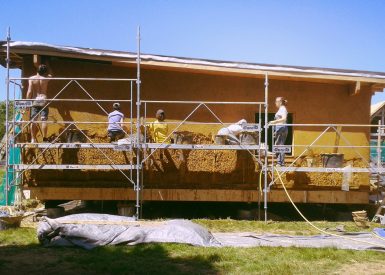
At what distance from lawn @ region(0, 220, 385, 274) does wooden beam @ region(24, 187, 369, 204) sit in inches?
96.6

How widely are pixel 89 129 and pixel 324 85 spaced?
269 inches

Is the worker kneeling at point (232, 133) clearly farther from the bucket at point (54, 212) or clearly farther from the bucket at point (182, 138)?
the bucket at point (54, 212)

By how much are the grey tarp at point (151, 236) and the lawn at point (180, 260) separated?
0.23 meters

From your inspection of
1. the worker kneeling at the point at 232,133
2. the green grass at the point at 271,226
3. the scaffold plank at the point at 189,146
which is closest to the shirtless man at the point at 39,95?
the scaffold plank at the point at 189,146

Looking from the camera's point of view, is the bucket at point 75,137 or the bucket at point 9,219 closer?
the bucket at point 9,219

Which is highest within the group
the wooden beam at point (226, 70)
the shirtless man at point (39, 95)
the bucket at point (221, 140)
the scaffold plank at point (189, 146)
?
the wooden beam at point (226, 70)

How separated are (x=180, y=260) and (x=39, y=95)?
587 centimetres

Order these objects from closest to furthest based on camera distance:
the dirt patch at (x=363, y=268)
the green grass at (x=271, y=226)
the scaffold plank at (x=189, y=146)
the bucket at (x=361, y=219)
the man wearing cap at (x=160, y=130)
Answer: the dirt patch at (x=363, y=268) < the green grass at (x=271, y=226) < the bucket at (x=361, y=219) < the scaffold plank at (x=189, y=146) < the man wearing cap at (x=160, y=130)

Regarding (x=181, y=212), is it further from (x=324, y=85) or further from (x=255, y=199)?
(x=324, y=85)

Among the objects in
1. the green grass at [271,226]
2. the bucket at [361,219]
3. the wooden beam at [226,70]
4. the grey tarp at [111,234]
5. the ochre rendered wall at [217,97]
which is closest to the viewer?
the grey tarp at [111,234]

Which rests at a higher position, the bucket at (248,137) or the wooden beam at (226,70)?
the wooden beam at (226,70)

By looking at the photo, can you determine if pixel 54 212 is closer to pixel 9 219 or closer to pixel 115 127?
pixel 9 219

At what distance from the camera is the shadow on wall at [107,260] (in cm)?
612

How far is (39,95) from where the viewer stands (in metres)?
10.2
